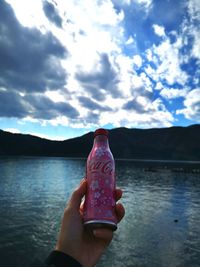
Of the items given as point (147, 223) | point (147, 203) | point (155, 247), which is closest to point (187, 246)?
point (155, 247)

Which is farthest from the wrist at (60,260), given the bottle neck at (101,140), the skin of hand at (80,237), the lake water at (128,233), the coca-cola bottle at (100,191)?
the lake water at (128,233)

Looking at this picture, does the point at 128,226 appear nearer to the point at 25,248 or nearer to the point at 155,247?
the point at 155,247

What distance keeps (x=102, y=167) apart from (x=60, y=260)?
1539mm

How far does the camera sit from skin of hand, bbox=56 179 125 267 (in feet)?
12.8

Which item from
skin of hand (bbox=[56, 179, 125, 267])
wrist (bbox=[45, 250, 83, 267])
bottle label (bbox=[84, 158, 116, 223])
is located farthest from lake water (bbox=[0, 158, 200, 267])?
wrist (bbox=[45, 250, 83, 267])

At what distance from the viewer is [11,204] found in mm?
42938

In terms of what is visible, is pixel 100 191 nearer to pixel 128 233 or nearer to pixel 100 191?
pixel 100 191

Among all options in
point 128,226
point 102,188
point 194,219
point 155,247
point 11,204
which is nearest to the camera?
point 102,188

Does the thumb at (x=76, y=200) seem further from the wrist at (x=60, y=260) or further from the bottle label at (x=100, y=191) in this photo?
the wrist at (x=60, y=260)

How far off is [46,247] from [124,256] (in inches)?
272

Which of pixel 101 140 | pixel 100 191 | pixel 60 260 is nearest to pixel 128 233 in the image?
pixel 101 140

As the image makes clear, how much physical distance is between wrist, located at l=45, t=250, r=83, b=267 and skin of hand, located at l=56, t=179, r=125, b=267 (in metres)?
0.16

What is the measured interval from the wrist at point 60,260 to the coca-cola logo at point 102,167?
4.48 ft

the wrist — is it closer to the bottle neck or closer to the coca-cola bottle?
the coca-cola bottle
